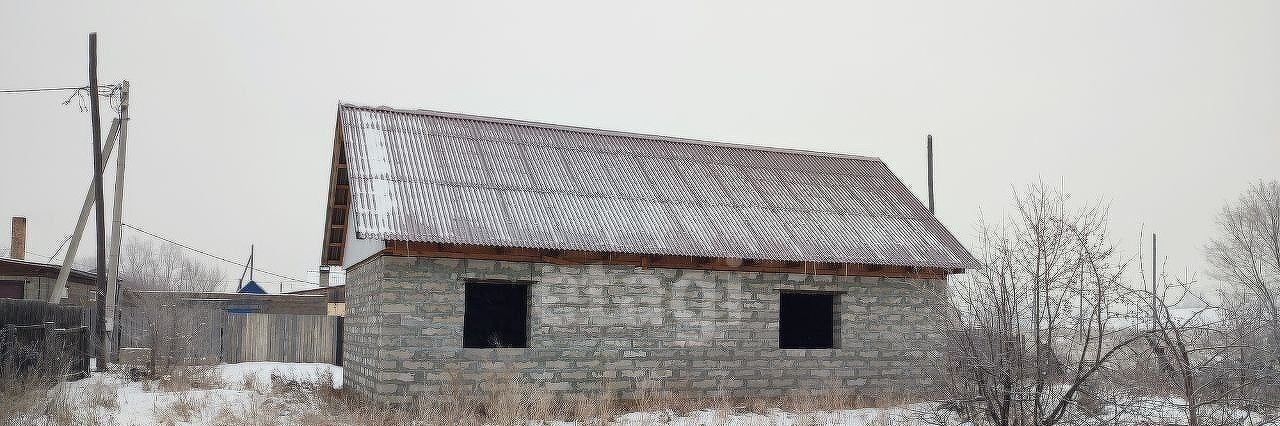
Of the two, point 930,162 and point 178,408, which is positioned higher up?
point 930,162

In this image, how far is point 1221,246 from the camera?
125ft

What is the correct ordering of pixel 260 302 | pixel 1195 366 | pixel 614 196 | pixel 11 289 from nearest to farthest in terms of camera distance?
pixel 1195 366, pixel 614 196, pixel 11 289, pixel 260 302

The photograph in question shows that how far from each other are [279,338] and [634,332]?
15.2m

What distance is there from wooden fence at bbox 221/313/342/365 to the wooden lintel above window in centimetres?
1379

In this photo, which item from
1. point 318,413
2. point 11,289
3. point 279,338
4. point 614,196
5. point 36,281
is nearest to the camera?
point 318,413

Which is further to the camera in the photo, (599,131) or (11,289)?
(11,289)

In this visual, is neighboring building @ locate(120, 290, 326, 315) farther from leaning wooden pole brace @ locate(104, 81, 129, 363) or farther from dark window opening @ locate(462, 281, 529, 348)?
dark window opening @ locate(462, 281, 529, 348)

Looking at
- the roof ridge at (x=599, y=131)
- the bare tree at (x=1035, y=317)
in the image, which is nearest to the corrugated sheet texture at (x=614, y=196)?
the roof ridge at (x=599, y=131)

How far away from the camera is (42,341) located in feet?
50.9

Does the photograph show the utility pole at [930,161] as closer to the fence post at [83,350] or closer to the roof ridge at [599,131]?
the roof ridge at [599,131]

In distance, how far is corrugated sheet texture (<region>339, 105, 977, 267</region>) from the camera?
1381cm

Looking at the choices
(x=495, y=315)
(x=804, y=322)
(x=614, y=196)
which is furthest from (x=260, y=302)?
(x=804, y=322)

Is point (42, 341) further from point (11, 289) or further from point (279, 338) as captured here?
point (11, 289)

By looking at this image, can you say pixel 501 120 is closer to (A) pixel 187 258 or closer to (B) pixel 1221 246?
(B) pixel 1221 246
